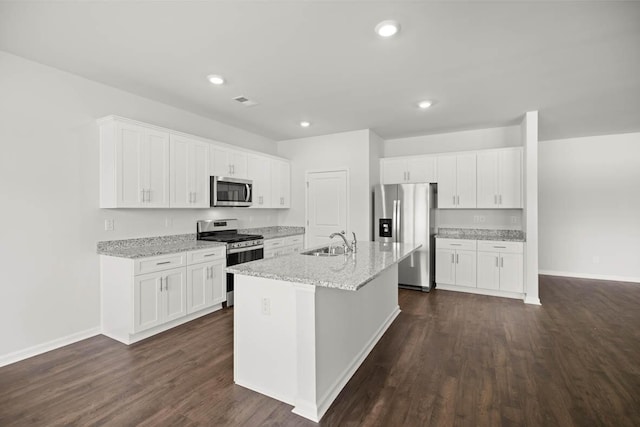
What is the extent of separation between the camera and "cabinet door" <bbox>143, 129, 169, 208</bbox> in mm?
3486

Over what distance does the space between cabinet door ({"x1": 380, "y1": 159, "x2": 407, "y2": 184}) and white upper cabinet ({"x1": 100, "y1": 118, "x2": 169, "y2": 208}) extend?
143 inches

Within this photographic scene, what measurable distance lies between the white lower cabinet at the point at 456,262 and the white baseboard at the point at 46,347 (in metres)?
4.70

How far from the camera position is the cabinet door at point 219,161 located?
428 centimetres

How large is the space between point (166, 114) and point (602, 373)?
5.23m

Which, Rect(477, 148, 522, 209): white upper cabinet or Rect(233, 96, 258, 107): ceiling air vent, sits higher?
Rect(233, 96, 258, 107): ceiling air vent

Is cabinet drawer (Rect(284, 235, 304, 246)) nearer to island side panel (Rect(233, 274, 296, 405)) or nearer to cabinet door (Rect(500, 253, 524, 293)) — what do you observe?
island side panel (Rect(233, 274, 296, 405))

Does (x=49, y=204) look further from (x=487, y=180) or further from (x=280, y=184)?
(x=487, y=180)

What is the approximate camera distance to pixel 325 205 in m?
5.62

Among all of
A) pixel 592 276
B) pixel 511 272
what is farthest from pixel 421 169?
pixel 592 276

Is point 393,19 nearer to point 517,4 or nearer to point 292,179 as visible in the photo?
point 517,4

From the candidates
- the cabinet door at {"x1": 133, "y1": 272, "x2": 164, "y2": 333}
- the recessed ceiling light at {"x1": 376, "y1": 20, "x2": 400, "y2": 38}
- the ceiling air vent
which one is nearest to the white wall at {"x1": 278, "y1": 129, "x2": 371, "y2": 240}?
the ceiling air vent

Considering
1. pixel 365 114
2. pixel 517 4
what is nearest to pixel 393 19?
pixel 517 4

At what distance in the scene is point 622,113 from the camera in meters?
4.33

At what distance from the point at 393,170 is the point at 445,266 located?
1.88 meters
